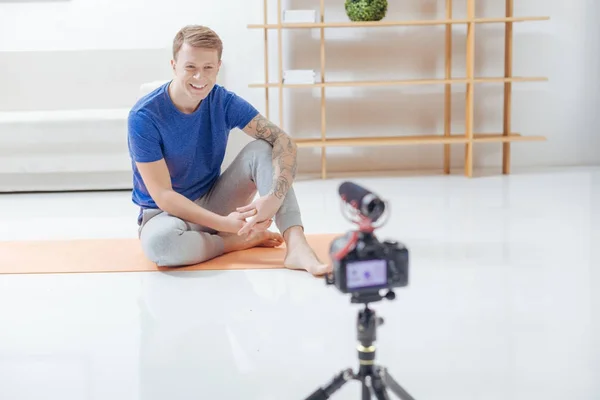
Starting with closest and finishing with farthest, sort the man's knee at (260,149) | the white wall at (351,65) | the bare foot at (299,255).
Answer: the bare foot at (299,255) < the man's knee at (260,149) < the white wall at (351,65)

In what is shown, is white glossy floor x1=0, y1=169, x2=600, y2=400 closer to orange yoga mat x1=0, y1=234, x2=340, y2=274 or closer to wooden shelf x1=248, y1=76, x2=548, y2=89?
orange yoga mat x1=0, y1=234, x2=340, y2=274

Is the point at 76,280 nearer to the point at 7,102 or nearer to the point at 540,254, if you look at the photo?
the point at 540,254

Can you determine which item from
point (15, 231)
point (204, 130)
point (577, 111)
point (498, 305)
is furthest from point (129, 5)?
point (498, 305)

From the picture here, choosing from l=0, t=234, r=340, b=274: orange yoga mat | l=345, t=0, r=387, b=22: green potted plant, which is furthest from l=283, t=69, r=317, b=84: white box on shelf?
l=0, t=234, r=340, b=274: orange yoga mat

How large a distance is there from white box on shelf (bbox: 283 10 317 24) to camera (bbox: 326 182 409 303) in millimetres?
3241

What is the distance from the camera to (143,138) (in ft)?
7.18

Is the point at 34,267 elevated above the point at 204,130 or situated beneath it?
situated beneath

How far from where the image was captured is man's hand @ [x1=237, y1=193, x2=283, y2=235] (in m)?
2.19

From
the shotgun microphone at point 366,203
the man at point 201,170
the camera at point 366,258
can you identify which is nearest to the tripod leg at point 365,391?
the camera at point 366,258

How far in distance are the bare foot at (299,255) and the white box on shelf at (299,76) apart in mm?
2013

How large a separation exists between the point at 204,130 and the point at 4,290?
28.6 inches

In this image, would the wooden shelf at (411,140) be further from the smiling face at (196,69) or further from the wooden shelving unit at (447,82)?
the smiling face at (196,69)

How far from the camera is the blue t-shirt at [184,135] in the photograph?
7.22 feet

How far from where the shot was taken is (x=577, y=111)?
181 inches
